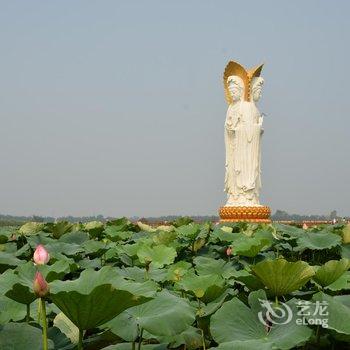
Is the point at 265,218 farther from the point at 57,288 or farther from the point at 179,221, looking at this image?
the point at 57,288

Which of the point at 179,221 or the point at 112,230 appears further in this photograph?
the point at 179,221

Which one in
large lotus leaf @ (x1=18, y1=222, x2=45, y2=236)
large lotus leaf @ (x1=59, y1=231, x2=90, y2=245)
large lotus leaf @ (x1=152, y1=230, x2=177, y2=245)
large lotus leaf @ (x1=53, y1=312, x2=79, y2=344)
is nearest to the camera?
large lotus leaf @ (x1=53, y1=312, x2=79, y2=344)

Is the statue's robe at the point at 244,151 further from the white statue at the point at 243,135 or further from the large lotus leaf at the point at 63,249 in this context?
the large lotus leaf at the point at 63,249

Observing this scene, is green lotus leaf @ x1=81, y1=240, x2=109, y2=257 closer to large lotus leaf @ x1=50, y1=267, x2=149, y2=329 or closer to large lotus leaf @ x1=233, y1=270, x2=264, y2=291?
large lotus leaf @ x1=233, y1=270, x2=264, y2=291

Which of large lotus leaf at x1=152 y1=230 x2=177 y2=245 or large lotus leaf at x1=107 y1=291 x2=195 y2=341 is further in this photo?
large lotus leaf at x1=152 y1=230 x2=177 y2=245

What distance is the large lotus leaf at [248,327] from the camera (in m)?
1.35

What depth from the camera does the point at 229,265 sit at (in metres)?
2.40

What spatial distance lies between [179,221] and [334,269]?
3245 millimetres

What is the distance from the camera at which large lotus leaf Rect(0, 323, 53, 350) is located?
121 cm

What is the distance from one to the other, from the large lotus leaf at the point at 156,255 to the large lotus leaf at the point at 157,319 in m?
1.04

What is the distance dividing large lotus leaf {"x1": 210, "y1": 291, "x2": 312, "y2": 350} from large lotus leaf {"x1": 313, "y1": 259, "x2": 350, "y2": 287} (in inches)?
14.5

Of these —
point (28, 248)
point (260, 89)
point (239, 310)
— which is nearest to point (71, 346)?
point (239, 310)

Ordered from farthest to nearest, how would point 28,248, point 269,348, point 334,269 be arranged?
point 28,248
point 334,269
point 269,348

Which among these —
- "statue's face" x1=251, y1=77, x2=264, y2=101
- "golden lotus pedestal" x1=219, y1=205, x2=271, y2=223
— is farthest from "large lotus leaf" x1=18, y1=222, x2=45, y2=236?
"statue's face" x1=251, y1=77, x2=264, y2=101
